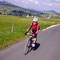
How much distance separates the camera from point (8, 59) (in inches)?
229

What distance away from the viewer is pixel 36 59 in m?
6.33

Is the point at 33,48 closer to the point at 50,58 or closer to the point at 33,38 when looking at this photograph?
the point at 33,38

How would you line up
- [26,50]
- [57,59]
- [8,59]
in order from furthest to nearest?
[26,50]
[57,59]
[8,59]

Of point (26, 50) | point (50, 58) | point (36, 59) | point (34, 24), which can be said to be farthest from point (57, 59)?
point (34, 24)

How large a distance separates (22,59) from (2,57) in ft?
2.93

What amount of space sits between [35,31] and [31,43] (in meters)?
0.73

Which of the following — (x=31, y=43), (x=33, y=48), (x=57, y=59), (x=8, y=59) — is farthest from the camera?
(x=33, y=48)

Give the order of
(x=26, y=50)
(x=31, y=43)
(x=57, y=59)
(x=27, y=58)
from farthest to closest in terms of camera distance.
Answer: (x=31, y=43) → (x=26, y=50) → (x=57, y=59) → (x=27, y=58)

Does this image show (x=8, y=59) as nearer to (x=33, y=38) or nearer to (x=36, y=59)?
(x=36, y=59)

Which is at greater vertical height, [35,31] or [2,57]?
[35,31]

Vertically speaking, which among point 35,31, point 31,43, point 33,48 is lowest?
point 33,48

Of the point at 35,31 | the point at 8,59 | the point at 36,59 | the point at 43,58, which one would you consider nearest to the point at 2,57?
the point at 8,59

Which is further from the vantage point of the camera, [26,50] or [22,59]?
[26,50]

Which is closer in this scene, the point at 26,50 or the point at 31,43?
the point at 26,50
